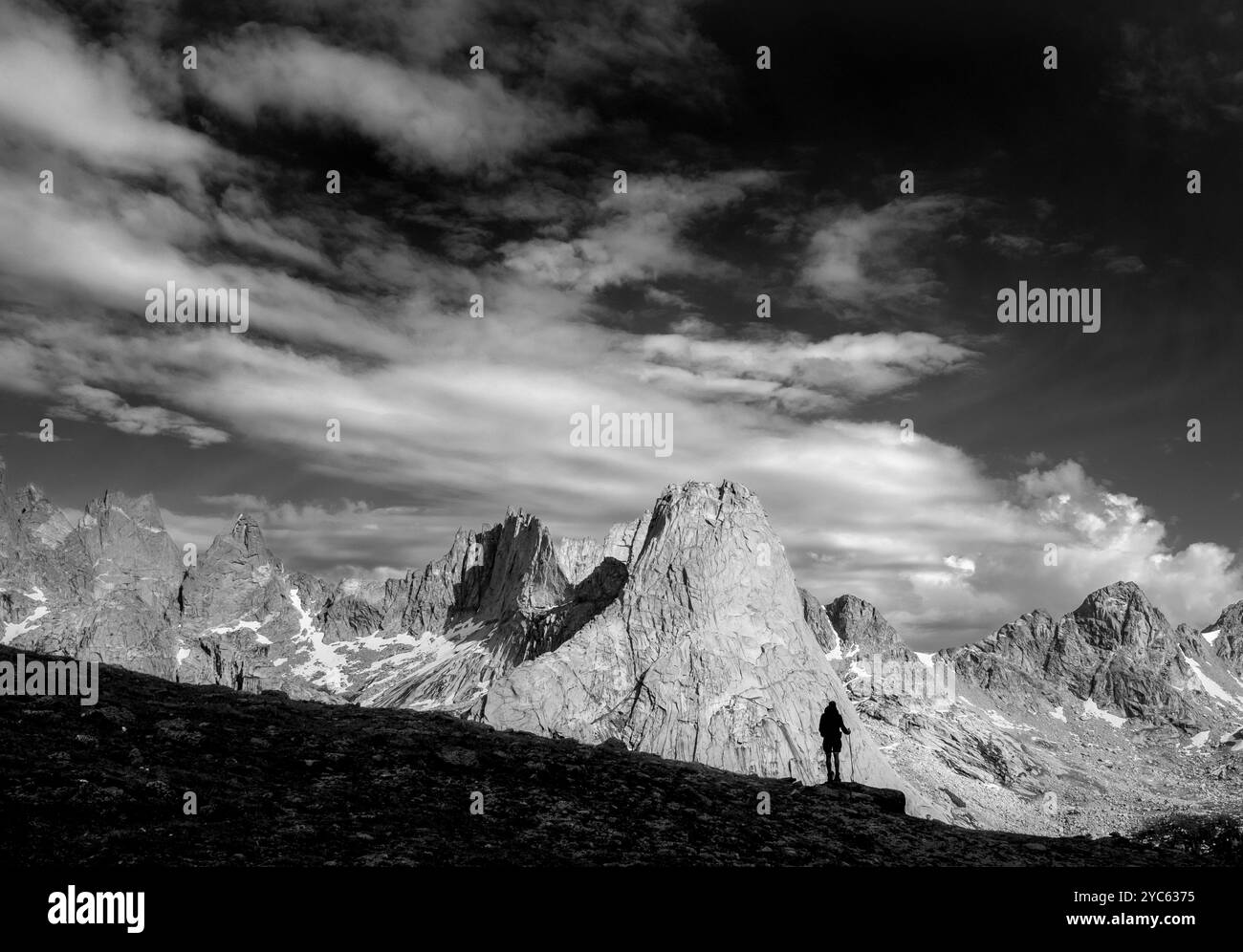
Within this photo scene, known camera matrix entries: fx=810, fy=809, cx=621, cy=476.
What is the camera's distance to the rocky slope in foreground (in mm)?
15156

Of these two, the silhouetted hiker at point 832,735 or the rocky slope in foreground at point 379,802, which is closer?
the rocky slope in foreground at point 379,802

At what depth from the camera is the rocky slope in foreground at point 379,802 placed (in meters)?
15.2

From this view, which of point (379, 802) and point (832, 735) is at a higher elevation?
point (379, 802)

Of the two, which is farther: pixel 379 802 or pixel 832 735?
pixel 832 735

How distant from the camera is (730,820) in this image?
21.2 meters

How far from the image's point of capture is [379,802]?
18.8m

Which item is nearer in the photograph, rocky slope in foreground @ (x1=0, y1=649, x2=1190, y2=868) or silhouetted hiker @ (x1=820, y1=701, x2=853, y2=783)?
rocky slope in foreground @ (x1=0, y1=649, x2=1190, y2=868)

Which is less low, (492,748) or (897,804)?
(492,748)
